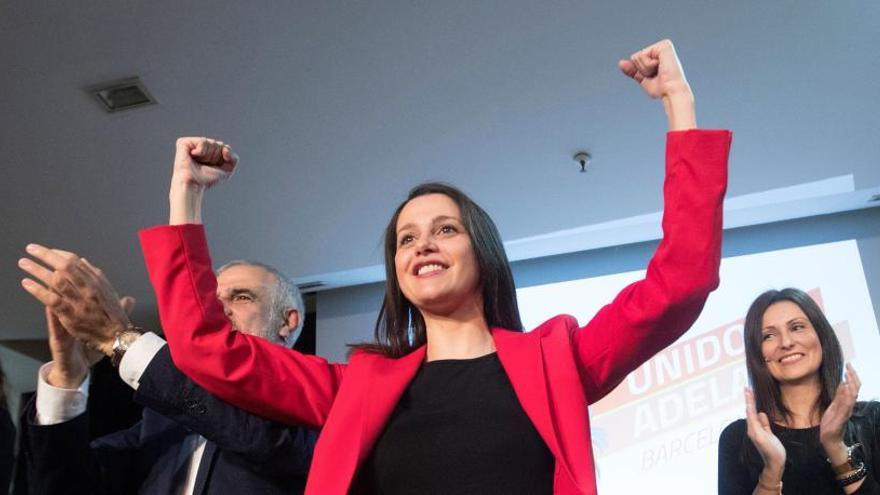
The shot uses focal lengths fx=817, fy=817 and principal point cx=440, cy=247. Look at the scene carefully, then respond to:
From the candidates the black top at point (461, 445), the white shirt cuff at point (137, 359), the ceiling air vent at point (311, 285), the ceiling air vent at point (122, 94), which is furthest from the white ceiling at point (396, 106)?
the black top at point (461, 445)

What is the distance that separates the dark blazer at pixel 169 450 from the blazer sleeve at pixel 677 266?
1.78ft

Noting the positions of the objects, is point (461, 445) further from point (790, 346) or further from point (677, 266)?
point (790, 346)

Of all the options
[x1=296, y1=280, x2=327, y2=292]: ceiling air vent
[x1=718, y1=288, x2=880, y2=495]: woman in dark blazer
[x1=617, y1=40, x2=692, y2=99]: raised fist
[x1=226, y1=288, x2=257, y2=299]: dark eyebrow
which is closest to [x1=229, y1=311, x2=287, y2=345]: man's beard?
[x1=226, y1=288, x2=257, y2=299]: dark eyebrow

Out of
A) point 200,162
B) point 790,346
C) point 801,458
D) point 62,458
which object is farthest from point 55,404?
point 790,346

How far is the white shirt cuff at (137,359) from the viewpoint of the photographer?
50.3 inches

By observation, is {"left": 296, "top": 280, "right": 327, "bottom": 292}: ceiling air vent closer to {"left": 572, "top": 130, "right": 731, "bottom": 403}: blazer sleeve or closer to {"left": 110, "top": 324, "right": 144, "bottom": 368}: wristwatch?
{"left": 110, "top": 324, "right": 144, "bottom": 368}: wristwatch

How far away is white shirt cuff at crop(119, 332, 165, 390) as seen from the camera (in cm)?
128

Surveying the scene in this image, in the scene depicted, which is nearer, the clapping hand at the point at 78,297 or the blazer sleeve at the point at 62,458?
the clapping hand at the point at 78,297

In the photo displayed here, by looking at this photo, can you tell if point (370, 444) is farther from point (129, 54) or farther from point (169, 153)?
point (169, 153)

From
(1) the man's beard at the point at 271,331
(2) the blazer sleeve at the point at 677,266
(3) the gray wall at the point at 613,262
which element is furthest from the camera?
(3) the gray wall at the point at 613,262

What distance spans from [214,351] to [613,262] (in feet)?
13.7

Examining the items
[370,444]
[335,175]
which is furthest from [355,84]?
[370,444]

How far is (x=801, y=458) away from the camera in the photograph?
7.02ft

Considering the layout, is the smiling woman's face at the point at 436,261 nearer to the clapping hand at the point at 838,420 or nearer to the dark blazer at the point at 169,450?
the dark blazer at the point at 169,450
